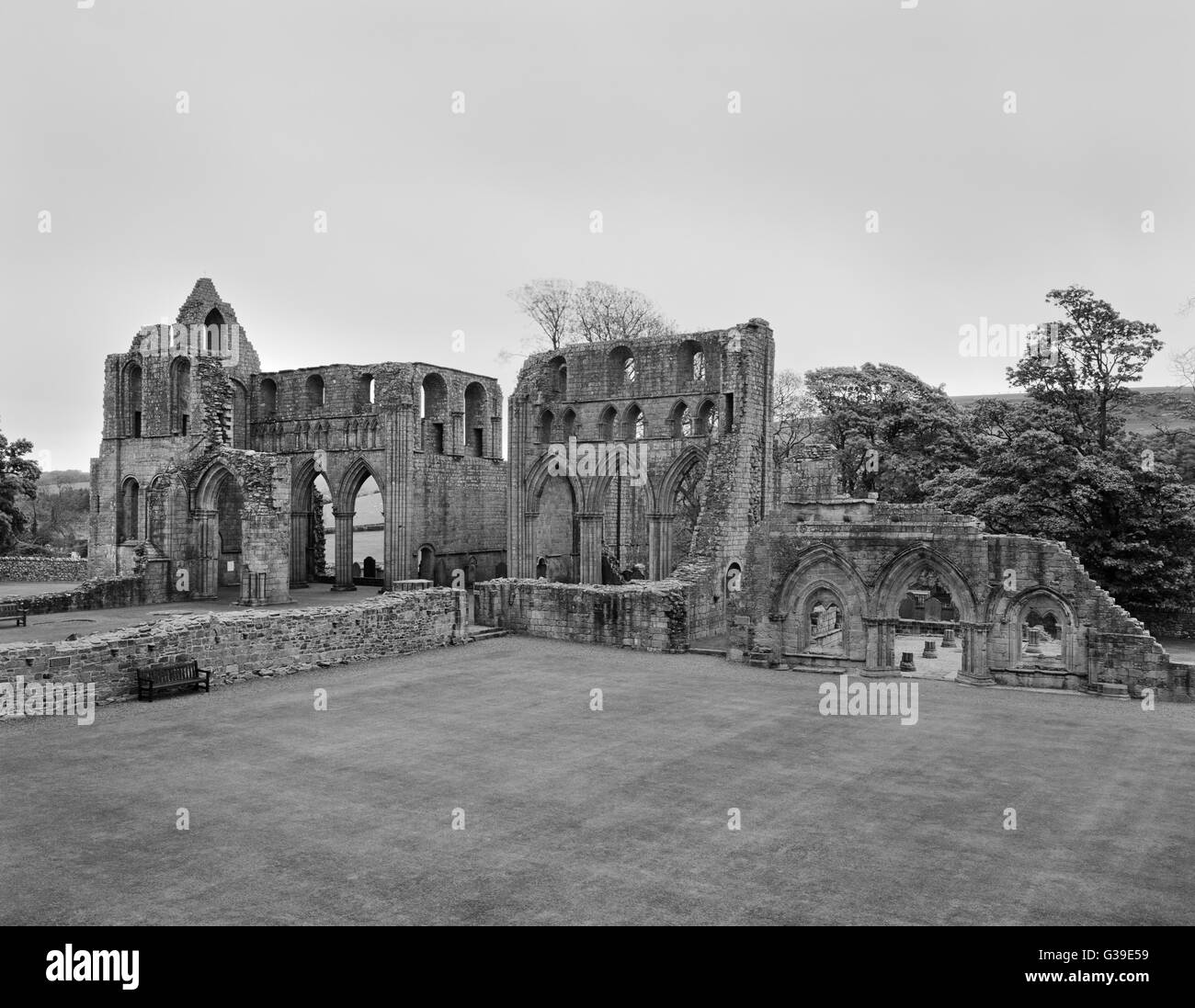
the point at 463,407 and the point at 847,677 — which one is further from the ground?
the point at 463,407

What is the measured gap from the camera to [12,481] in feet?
149

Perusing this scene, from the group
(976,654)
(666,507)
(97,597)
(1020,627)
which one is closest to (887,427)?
(666,507)

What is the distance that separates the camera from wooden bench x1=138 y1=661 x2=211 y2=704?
699 inches

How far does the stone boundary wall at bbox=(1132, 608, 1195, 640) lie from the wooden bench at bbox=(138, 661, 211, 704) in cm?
2445

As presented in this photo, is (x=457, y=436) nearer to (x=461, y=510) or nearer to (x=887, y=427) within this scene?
(x=461, y=510)

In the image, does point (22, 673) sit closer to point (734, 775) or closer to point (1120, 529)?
point (734, 775)

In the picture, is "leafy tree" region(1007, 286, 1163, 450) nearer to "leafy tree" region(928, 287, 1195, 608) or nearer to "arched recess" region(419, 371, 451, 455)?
"leafy tree" region(928, 287, 1195, 608)

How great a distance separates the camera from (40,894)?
8.71 meters

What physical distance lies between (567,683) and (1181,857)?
11.7 m

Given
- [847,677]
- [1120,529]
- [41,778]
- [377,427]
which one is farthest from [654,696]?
[377,427]

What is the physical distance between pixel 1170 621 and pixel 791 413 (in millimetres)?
24888

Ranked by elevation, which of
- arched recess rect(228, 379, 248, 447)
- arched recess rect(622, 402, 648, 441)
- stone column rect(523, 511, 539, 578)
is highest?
arched recess rect(228, 379, 248, 447)

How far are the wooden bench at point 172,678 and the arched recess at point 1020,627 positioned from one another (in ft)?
52.3

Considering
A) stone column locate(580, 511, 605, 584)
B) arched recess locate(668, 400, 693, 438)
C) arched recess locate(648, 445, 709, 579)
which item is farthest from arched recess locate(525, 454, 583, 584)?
arched recess locate(668, 400, 693, 438)
